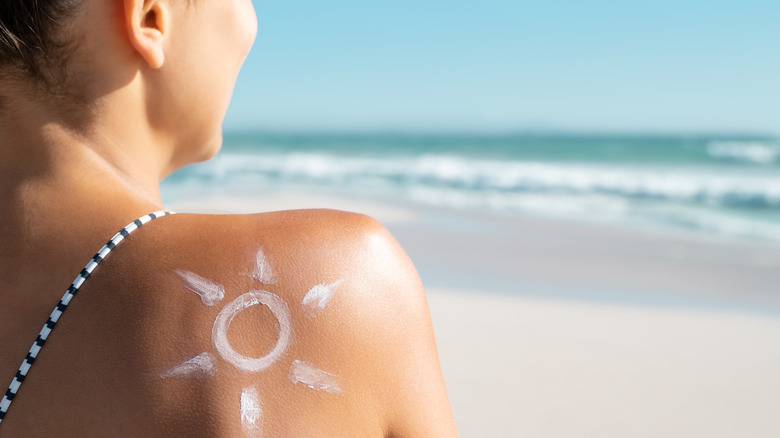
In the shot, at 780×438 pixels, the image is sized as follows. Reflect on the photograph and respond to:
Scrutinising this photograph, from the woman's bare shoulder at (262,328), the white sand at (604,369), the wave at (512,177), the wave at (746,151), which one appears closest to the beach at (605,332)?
the white sand at (604,369)

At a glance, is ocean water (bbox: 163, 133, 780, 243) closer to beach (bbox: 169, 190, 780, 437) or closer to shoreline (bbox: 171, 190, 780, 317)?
shoreline (bbox: 171, 190, 780, 317)

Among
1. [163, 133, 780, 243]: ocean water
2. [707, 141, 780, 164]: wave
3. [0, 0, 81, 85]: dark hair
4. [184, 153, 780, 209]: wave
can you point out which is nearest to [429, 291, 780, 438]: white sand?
[0, 0, 81, 85]: dark hair

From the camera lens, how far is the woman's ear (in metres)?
0.80

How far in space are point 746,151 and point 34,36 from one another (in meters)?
20.2

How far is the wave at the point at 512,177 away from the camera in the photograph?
38.1ft

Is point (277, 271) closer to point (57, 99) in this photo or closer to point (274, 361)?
point (274, 361)

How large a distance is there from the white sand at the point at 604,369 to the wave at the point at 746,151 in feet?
45.2

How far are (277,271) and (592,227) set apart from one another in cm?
797

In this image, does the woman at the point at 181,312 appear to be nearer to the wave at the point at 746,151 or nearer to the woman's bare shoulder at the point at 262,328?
the woman's bare shoulder at the point at 262,328

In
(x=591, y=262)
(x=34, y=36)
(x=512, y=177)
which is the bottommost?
(x=34, y=36)

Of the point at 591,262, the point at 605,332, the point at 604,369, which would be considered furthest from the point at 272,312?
the point at 591,262

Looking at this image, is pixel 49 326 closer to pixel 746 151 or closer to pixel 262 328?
pixel 262 328

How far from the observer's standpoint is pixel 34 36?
2.60 ft

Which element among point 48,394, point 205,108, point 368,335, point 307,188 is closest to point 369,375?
point 368,335
